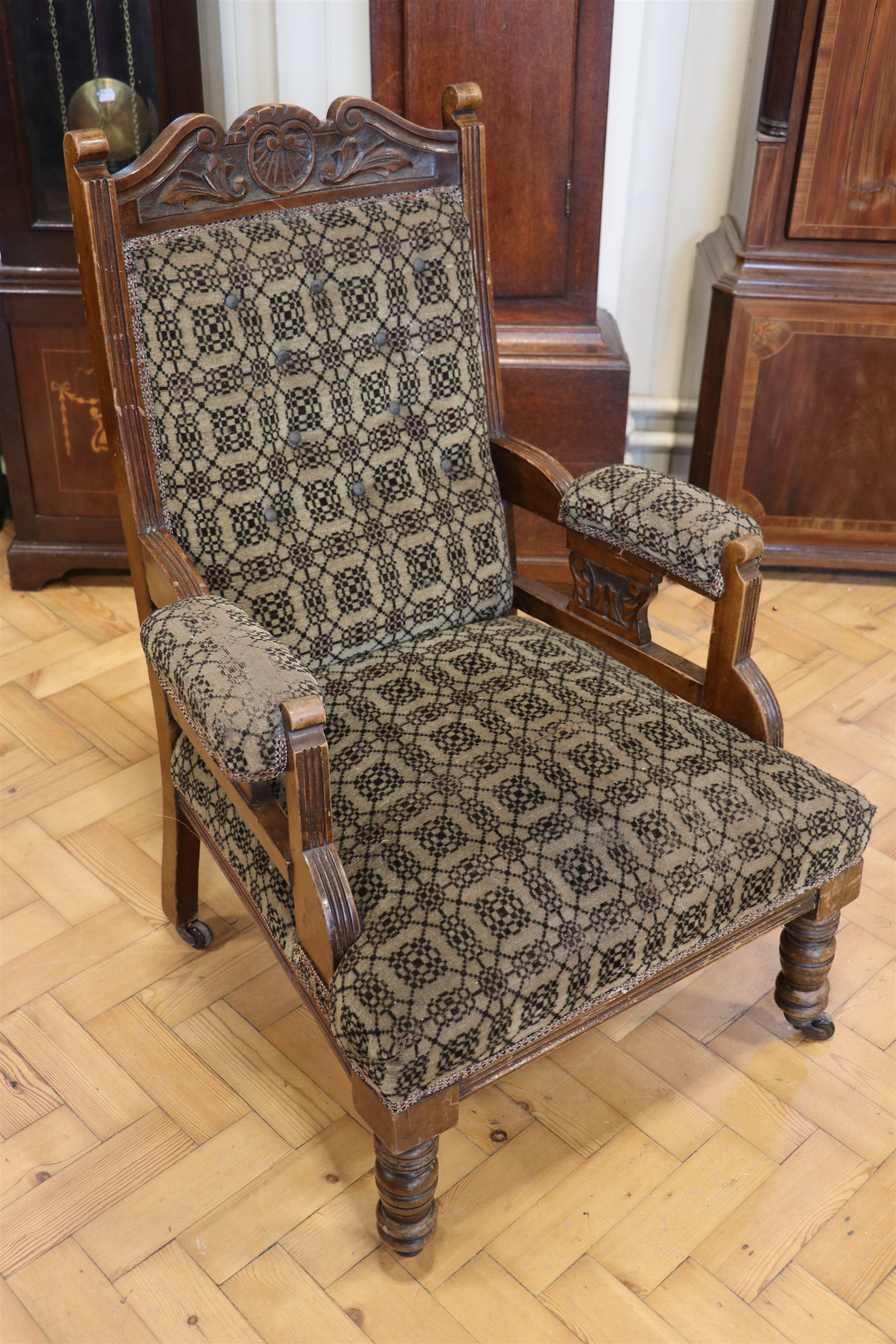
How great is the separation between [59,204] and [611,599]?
4.68 ft

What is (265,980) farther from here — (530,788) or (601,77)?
(601,77)

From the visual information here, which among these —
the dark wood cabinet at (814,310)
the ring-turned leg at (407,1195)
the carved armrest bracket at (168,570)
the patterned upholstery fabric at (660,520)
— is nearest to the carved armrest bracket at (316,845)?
the ring-turned leg at (407,1195)

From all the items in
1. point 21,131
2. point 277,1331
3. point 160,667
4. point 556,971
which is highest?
point 21,131

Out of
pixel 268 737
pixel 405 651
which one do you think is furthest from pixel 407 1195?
pixel 405 651

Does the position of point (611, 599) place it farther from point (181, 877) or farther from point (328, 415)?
point (181, 877)

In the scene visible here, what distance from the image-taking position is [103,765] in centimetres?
230

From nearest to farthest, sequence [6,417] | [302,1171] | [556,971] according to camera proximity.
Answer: [556,971] < [302,1171] < [6,417]

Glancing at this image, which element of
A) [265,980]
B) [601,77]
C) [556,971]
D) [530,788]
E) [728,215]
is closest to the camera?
[556,971]

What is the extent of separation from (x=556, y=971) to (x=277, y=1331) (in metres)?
0.55

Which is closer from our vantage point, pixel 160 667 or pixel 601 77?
pixel 160 667

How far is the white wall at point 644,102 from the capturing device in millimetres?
2504

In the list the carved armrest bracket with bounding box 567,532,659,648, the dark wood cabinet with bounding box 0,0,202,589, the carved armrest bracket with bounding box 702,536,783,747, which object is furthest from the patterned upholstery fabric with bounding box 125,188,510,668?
the dark wood cabinet with bounding box 0,0,202,589

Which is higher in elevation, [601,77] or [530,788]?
[601,77]

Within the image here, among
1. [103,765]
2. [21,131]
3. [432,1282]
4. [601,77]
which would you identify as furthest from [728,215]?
[432,1282]
